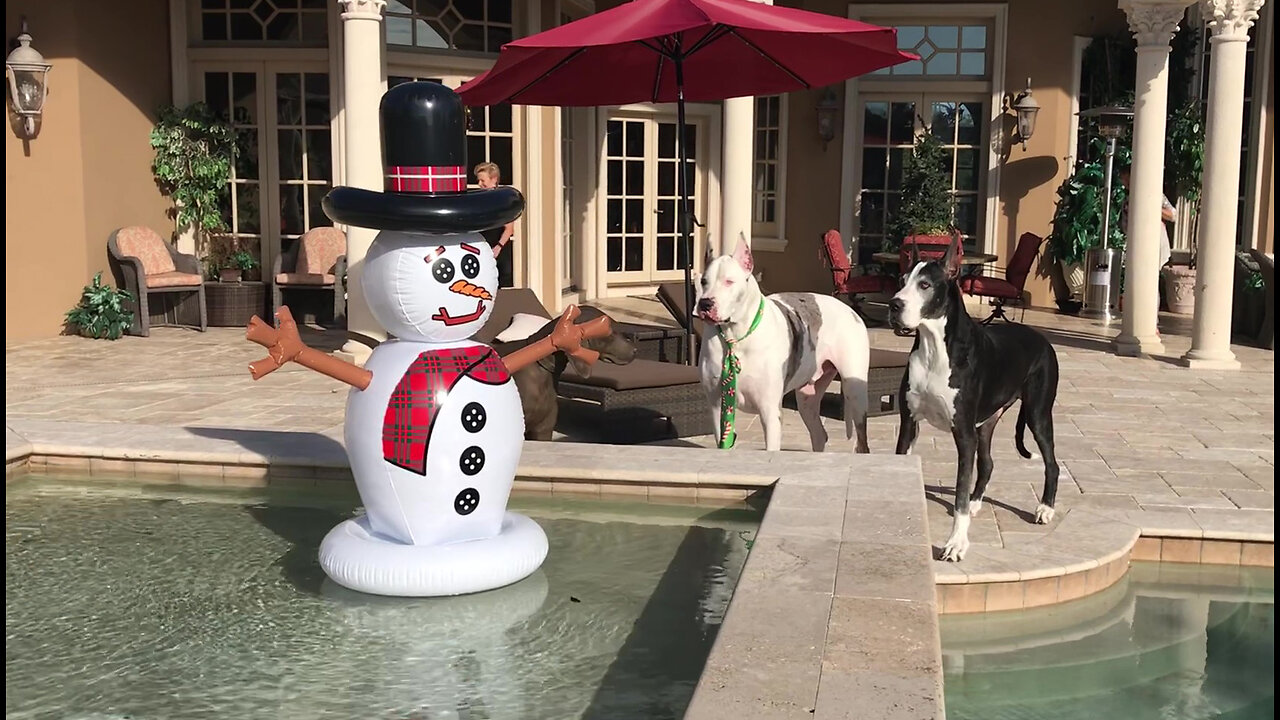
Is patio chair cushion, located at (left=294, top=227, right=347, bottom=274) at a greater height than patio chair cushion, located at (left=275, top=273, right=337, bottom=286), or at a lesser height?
greater

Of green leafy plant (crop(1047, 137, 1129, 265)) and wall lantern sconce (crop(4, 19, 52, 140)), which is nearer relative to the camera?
wall lantern sconce (crop(4, 19, 52, 140))

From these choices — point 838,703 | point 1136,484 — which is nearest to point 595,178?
point 1136,484

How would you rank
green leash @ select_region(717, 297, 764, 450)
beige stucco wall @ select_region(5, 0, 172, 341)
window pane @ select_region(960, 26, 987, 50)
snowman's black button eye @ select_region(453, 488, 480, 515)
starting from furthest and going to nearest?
window pane @ select_region(960, 26, 987, 50)
beige stucco wall @ select_region(5, 0, 172, 341)
green leash @ select_region(717, 297, 764, 450)
snowman's black button eye @ select_region(453, 488, 480, 515)

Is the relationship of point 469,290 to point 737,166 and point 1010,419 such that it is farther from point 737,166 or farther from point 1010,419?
point 737,166

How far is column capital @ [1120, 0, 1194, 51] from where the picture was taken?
10.0m

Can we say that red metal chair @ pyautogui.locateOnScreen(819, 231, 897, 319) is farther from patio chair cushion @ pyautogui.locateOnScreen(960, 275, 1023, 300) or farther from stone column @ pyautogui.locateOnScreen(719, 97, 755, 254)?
stone column @ pyautogui.locateOnScreen(719, 97, 755, 254)

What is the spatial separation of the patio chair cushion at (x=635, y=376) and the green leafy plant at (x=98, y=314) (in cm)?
568

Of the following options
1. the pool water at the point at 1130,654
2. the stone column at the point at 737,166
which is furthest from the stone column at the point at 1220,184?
the pool water at the point at 1130,654

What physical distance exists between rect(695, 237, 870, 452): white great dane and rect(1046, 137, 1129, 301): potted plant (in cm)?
813

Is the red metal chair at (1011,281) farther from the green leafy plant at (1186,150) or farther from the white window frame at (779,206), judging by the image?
the white window frame at (779,206)

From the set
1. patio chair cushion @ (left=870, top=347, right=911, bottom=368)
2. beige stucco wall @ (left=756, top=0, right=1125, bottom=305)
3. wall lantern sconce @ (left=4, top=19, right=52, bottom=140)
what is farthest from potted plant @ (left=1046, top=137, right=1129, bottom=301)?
wall lantern sconce @ (left=4, top=19, right=52, bottom=140)

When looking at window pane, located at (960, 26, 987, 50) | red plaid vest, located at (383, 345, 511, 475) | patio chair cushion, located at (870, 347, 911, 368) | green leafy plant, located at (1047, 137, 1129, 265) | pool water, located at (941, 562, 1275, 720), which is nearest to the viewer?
red plaid vest, located at (383, 345, 511, 475)

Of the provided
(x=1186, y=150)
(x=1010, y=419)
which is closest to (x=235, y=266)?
(x=1010, y=419)

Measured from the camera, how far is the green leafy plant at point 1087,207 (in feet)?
42.9
